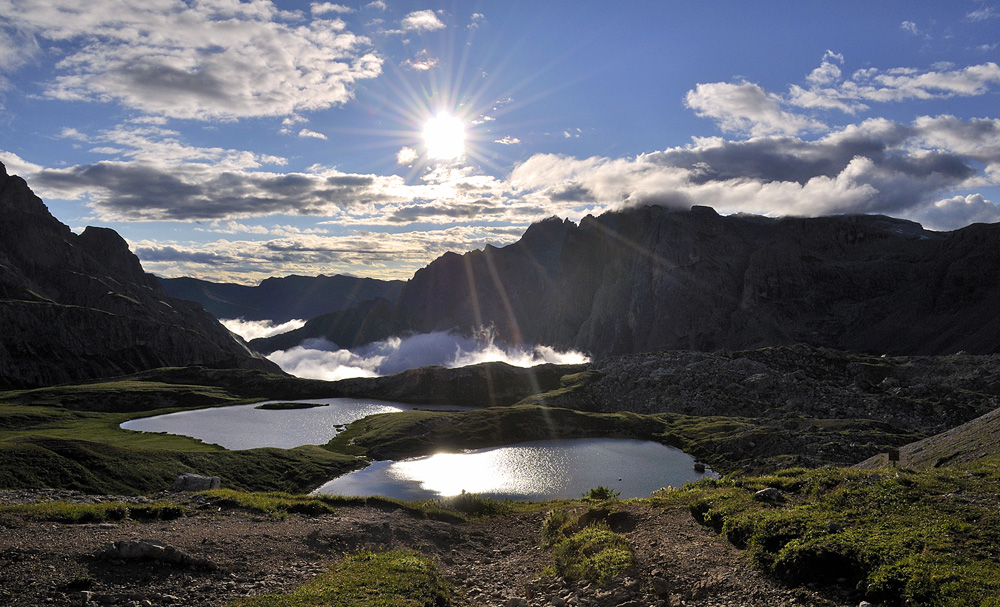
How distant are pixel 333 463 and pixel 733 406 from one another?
11046 centimetres

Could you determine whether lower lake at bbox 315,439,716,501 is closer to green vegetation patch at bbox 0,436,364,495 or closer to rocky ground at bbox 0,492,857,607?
green vegetation patch at bbox 0,436,364,495

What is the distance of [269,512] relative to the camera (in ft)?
114

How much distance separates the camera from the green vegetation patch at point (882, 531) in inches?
595

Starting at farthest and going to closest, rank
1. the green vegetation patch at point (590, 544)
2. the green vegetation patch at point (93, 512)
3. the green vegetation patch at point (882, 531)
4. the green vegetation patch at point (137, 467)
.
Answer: the green vegetation patch at point (137, 467) → the green vegetation patch at point (93, 512) → the green vegetation patch at point (590, 544) → the green vegetation patch at point (882, 531)

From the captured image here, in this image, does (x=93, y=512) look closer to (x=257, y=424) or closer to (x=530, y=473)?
(x=530, y=473)

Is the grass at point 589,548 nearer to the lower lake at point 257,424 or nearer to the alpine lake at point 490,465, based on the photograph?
the alpine lake at point 490,465

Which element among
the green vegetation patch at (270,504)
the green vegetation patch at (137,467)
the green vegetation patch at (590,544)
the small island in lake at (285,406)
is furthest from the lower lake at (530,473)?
the small island in lake at (285,406)

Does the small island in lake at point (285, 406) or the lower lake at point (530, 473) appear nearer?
the lower lake at point (530, 473)

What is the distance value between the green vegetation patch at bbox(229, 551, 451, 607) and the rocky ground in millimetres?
1246

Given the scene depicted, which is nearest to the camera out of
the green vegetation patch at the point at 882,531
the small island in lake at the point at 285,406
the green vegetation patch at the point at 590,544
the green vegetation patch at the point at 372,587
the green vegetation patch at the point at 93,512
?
the green vegetation patch at the point at 882,531

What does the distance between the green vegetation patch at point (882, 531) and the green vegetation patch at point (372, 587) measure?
1313 centimetres

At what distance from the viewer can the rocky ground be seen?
18.5 meters

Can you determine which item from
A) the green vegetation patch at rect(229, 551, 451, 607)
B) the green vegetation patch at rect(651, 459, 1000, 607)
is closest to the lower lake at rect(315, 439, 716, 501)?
the green vegetation patch at rect(651, 459, 1000, 607)

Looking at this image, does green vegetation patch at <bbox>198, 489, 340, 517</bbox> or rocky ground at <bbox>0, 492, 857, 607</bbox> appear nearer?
rocky ground at <bbox>0, 492, 857, 607</bbox>
